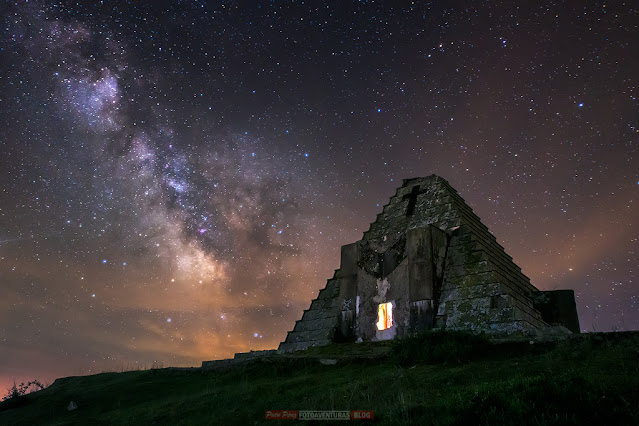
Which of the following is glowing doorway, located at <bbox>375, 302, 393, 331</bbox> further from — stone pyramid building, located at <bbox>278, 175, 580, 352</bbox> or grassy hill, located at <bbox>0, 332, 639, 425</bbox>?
grassy hill, located at <bbox>0, 332, 639, 425</bbox>

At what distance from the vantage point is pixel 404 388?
8.11 metres

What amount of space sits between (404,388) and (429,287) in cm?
615

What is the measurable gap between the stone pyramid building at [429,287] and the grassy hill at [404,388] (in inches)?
58.1

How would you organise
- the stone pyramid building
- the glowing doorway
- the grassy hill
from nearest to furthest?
the grassy hill, the stone pyramid building, the glowing doorway

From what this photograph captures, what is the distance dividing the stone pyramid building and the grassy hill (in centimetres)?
148

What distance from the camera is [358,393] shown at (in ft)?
27.7

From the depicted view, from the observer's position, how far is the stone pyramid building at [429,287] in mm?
12922

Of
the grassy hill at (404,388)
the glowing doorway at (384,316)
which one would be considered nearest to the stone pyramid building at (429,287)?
the glowing doorway at (384,316)

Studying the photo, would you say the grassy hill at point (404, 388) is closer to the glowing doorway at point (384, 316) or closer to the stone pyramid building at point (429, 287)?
the glowing doorway at point (384, 316)

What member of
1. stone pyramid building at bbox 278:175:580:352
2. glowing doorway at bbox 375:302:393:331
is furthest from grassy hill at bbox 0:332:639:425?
stone pyramid building at bbox 278:175:580:352

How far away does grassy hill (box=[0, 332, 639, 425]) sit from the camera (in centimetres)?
587

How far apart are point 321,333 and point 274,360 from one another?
3282mm

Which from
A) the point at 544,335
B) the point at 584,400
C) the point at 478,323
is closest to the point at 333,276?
the point at 478,323

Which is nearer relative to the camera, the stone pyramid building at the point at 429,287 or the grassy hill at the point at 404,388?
the grassy hill at the point at 404,388
